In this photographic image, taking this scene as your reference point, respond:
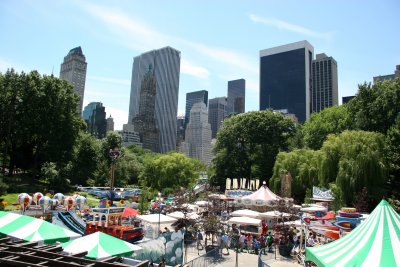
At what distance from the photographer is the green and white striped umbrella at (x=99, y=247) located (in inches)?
398

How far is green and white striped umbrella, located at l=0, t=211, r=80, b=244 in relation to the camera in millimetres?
11445

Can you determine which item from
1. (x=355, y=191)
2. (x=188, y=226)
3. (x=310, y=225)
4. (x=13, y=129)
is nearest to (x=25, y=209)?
(x=188, y=226)

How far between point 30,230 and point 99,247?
328 cm

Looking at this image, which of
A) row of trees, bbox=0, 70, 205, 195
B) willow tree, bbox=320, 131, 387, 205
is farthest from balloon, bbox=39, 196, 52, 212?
row of trees, bbox=0, 70, 205, 195

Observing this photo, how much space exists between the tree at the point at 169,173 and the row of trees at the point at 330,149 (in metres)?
5.02

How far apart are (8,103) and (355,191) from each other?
44.7 metres

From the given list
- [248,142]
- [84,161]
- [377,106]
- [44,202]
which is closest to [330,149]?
[377,106]

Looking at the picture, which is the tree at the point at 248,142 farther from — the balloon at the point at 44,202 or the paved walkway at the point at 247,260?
the balloon at the point at 44,202

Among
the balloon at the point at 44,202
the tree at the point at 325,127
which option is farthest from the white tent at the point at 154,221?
the tree at the point at 325,127

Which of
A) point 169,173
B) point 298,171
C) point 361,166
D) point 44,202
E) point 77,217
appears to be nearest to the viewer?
point 77,217

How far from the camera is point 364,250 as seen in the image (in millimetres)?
8375

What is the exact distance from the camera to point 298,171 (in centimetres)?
4106

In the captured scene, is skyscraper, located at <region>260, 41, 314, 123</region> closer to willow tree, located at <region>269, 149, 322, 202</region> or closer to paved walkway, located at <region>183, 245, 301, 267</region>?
willow tree, located at <region>269, 149, 322, 202</region>

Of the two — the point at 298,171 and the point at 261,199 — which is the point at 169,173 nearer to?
the point at 298,171
